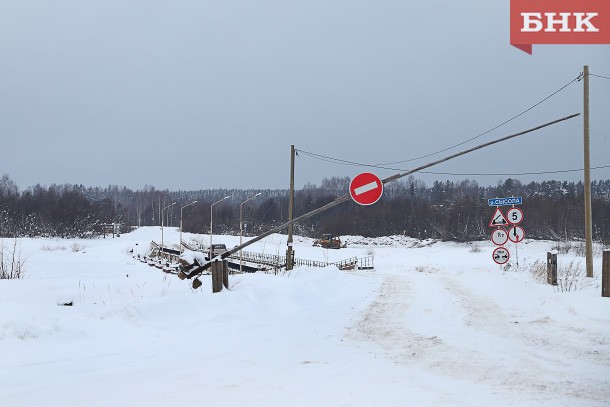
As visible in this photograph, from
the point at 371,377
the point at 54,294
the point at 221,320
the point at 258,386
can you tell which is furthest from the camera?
the point at 54,294

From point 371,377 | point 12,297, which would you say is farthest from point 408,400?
point 12,297

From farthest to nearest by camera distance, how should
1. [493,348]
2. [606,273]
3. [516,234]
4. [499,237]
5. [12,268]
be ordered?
[499,237] < [516,234] < [12,268] < [606,273] < [493,348]

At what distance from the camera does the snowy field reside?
5.13 meters

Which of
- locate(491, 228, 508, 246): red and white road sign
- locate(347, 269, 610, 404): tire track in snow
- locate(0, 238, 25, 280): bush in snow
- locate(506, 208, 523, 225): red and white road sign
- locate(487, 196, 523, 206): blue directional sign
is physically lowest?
locate(347, 269, 610, 404): tire track in snow

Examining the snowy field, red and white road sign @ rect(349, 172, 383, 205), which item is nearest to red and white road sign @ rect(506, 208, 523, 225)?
the snowy field

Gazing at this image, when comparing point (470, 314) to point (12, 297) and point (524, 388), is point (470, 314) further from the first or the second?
point (12, 297)

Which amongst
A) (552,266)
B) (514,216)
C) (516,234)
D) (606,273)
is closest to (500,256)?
(516,234)

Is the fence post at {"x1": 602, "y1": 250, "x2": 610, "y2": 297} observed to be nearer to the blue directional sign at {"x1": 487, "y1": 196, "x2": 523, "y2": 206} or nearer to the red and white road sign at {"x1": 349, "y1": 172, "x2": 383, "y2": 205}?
the red and white road sign at {"x1": 349, "y1": 172, "x2": 383, "y2": 205}

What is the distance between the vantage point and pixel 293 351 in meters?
7.28

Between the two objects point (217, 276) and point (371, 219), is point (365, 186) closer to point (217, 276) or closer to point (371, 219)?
point (217, 276)

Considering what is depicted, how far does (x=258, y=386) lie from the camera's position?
17.8ft

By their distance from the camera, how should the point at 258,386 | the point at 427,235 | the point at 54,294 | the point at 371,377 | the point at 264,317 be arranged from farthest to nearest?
the point at 427,235 < the point at 54,294 < the point at 264,317 < the point at 371,377 < the point at 258,386

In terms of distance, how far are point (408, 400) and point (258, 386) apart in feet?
5.42

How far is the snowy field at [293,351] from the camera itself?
513 cm
